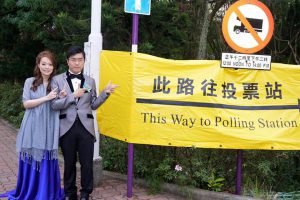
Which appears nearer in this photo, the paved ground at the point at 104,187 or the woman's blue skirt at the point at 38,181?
the woman's blue skirt at the point at 38,181

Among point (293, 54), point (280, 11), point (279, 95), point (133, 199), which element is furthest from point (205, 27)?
point (133, 199)

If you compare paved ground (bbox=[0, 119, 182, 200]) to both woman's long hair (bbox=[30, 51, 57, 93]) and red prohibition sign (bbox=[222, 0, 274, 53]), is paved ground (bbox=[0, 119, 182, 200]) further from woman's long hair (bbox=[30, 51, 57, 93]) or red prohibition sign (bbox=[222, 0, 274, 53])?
red prohibition sign (bbox=[222, 0, 274, 53])

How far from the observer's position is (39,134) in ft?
14.5

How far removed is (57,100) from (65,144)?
1.77 ft

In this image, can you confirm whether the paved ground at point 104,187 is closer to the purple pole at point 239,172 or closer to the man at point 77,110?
the man at point 77,110

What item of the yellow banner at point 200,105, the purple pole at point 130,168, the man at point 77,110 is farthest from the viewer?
the purple pole at point 130,168

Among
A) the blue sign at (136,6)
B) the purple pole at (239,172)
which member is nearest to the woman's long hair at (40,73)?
the blue sign at (136,6)

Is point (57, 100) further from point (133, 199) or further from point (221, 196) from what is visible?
point (221, 196)

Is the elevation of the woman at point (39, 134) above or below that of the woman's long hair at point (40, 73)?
below

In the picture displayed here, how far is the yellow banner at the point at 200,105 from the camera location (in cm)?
480

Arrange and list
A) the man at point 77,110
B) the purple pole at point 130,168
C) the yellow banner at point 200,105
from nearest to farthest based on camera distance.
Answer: the man at point 77,110, the yellow banner at point 200,105, the purple pole at point 130,168

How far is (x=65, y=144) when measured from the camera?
4457 millimetres

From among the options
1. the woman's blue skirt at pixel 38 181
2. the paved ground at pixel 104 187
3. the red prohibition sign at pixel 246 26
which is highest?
the red prohibition sign at pixel 246 26

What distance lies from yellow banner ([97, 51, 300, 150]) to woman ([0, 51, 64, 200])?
91 centimetres
